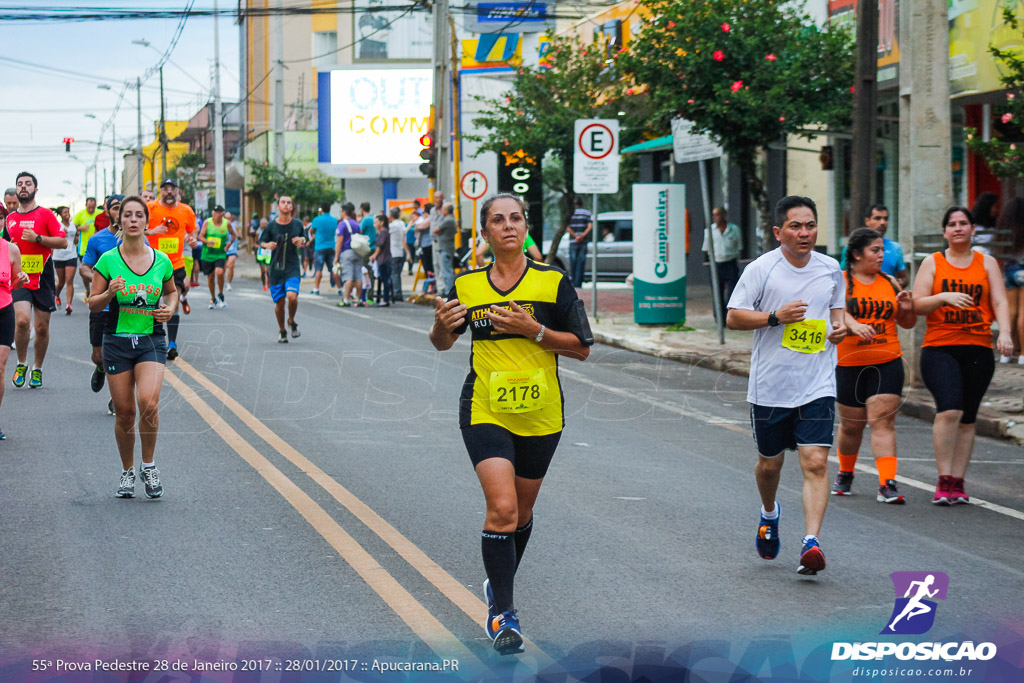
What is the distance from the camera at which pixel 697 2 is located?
57.4ft

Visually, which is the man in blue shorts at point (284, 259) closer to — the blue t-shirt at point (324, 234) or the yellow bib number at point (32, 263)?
the yellow bib number at point (32, 263)

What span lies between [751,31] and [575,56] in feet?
39.8

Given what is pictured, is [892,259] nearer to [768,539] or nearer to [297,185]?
[768,539]

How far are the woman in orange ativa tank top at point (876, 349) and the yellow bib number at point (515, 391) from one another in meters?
3.78

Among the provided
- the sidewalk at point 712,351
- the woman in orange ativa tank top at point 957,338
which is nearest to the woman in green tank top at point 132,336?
the woman in orange ativa tank top at point 957,338

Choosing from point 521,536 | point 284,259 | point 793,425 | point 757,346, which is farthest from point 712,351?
point 521,536

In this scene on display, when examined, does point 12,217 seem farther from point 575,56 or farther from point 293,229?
point 575,56

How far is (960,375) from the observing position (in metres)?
8.56

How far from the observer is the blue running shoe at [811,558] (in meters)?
6.40

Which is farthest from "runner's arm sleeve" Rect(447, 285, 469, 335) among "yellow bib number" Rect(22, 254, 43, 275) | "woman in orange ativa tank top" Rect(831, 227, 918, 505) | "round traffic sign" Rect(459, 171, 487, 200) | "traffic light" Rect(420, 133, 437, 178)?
"traffic light" Rect(420, 133, 437, 178)

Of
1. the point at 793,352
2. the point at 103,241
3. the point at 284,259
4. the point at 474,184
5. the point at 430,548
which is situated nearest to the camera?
the point at 793,352

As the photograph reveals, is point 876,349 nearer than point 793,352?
No

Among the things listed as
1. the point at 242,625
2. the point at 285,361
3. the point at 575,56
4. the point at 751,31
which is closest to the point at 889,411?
the point at 242,625

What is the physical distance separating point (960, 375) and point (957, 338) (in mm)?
237
